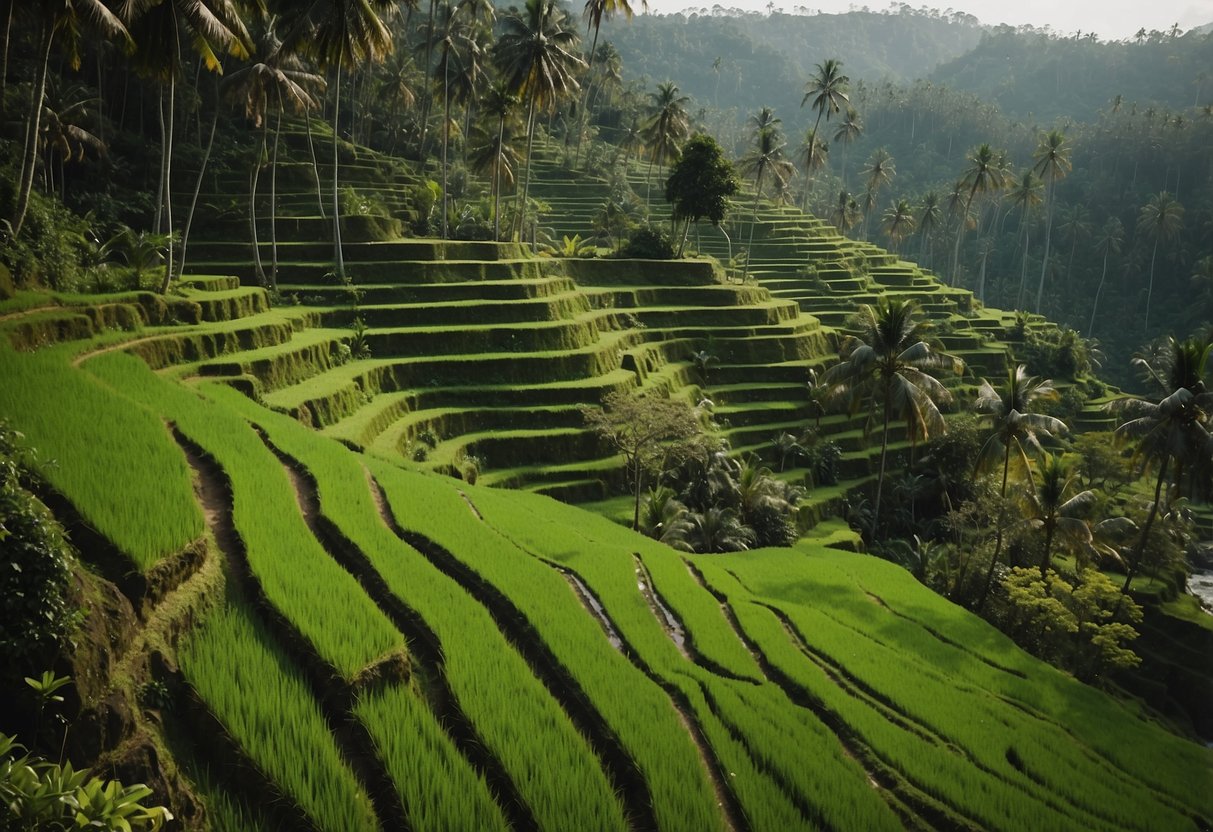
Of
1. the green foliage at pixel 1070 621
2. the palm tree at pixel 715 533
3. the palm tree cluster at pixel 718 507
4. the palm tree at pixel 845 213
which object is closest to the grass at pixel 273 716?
the palm tree cluster at pixel 718 507

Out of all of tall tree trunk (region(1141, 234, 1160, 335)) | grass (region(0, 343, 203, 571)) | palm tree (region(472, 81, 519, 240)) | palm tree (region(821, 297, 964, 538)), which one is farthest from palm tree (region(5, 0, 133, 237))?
tall tree trunk (region(1141, 234, 1160, 335))

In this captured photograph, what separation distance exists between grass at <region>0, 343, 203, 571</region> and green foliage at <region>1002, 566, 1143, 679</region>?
19.4 m

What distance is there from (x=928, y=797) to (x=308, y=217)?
33645 millimetres

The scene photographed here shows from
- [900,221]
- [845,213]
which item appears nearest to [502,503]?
[900,221]

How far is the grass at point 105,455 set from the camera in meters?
7.72

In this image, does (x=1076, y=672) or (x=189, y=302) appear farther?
(x=1076, y=672)

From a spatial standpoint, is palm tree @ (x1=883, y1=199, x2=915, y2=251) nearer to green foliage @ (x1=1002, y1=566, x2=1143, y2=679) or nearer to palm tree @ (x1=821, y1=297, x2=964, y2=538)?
palm tree @ (x1=821, y1=297, x2=964, y2=538)

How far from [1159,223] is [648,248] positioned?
64473mm

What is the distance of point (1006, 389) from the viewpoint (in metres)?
27.8

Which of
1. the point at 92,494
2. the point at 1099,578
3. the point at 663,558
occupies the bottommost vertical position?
the point at 1099,578

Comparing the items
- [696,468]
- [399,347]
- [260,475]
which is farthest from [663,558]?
[399,347]

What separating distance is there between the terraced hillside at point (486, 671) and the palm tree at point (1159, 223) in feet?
274

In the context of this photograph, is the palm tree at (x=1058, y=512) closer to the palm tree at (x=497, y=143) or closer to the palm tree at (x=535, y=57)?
the palm tree at (x=497, y=143)

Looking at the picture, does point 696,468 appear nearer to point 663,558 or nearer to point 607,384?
point 607,384
